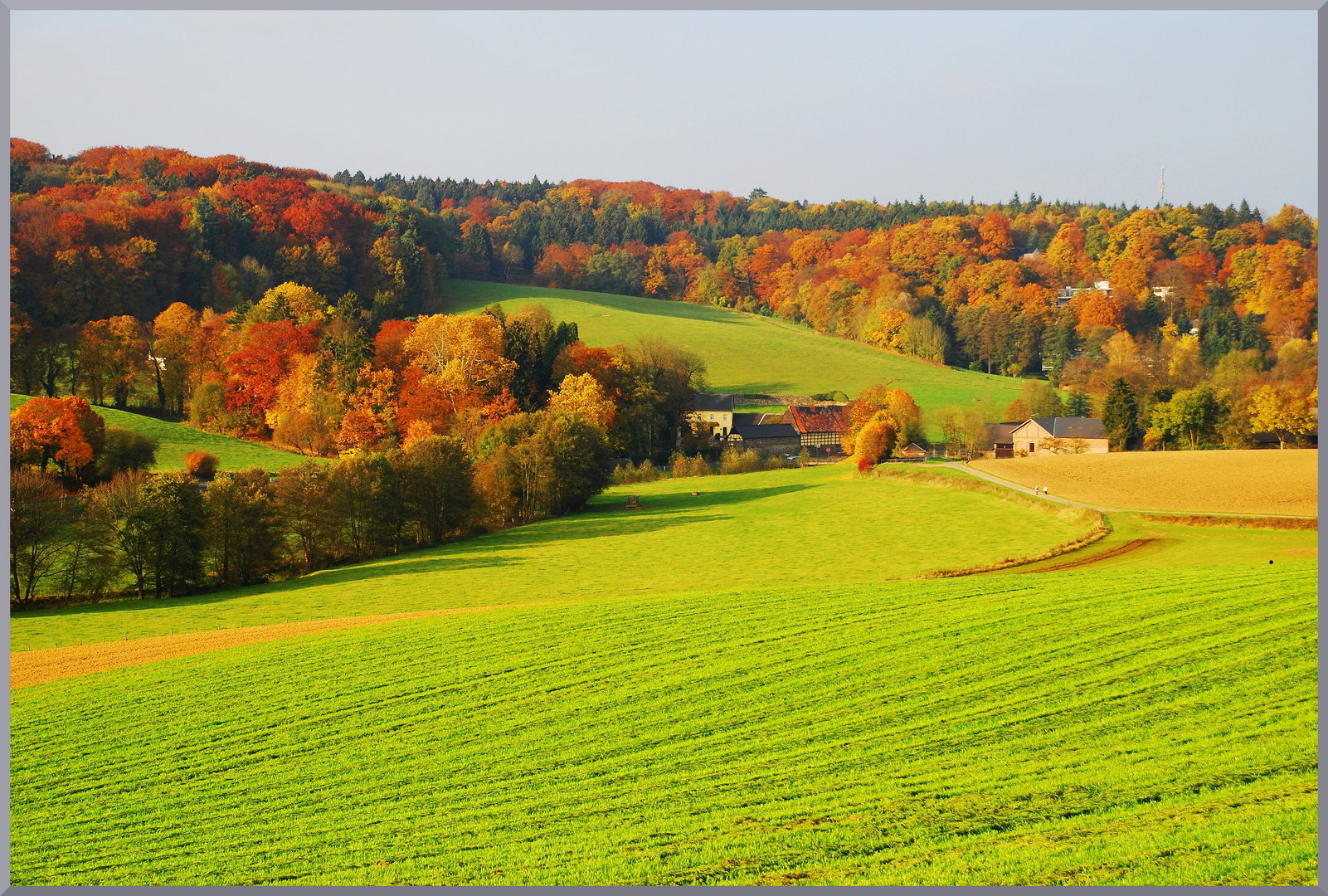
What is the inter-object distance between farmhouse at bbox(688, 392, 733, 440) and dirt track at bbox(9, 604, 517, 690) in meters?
60.0

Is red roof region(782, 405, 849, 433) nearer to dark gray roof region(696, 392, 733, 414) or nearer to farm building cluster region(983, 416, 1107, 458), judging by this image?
dark gray roof region(696, 392, 733, 414)

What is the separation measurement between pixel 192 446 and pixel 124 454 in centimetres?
956

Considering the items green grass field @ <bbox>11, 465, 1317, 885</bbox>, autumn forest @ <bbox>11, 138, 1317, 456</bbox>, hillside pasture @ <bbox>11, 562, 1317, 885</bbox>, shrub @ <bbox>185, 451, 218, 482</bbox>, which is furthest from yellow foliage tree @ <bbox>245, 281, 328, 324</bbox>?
hillside pasture @ <bbox>11, 562, 1317, 885</bbox>

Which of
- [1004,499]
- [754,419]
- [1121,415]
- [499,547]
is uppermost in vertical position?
[1121,415]

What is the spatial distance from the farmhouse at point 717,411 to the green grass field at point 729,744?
60.4 metres

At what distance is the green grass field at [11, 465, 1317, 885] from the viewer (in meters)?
10.0

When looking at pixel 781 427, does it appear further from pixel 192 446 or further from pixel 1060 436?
pixel 192 446

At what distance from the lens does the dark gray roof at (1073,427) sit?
6812cm

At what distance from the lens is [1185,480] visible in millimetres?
45469

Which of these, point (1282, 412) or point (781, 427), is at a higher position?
point (1282, 412)

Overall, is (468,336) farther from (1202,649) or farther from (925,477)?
(1202,649)

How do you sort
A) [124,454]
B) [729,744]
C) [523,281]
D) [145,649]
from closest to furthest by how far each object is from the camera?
[729,744] < [145,649] < [124,454] < [523,281]

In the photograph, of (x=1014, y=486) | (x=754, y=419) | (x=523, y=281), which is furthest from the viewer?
(x=523, y=281)

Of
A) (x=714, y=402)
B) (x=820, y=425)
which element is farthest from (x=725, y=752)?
(x=714, y=402)
